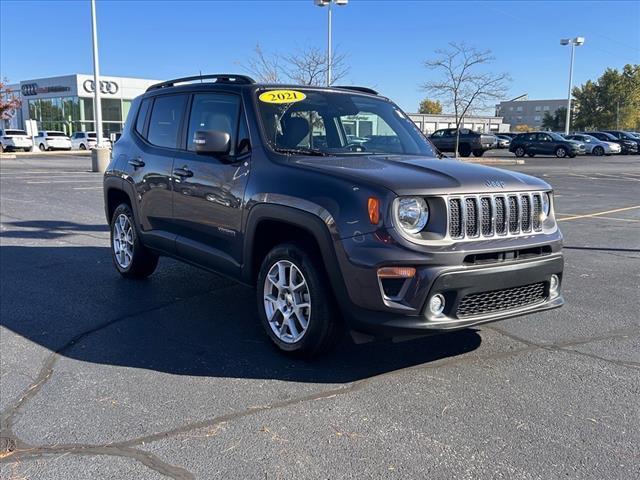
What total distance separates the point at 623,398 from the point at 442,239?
1.46 meters

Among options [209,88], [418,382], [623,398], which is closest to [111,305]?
[209,88]

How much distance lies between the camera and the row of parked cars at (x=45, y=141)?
1790 inches

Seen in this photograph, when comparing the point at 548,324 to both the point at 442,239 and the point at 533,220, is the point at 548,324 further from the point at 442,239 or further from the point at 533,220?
the point at 442,239

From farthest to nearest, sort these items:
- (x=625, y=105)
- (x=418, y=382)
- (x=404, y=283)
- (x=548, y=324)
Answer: (x=625, y=105)
(x=548, y=324)
(x=418, y=382)
(x=404, y=283)

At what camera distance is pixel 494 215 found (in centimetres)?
387

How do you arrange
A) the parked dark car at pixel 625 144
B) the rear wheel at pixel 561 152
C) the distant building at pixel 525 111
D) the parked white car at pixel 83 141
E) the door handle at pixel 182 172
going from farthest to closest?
the distant building at pixel 525 111 → the parked white car at pixel 83 141 → the parked dark car at pixel 625 144 → the rear wheel at pixel 561 152 → the door handle at pixel 182 172

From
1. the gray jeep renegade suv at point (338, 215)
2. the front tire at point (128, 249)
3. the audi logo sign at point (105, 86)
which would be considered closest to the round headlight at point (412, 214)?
the gray jeep renegade suv at point (338, 215)

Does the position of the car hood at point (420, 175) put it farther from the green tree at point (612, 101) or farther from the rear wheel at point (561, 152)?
the green tree at point (612, 101)

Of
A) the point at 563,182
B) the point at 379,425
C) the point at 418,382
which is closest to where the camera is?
the point at 379,425

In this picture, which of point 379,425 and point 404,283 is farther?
point 404,283

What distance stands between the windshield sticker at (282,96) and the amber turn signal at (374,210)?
5.22 ft

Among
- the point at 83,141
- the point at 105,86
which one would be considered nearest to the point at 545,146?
the point at 83,141

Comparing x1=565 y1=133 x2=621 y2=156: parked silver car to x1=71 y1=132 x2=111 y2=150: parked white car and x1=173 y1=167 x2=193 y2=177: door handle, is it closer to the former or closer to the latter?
x1=71 y1=132 x2=111 y2=150: parked white car

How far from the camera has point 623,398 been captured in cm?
367
